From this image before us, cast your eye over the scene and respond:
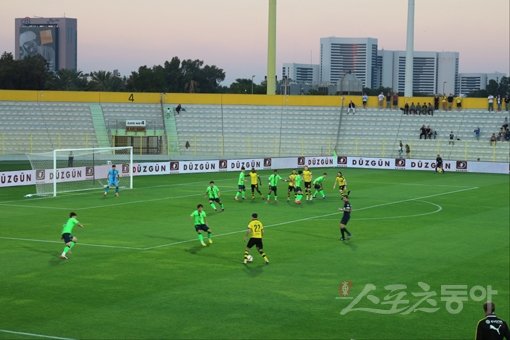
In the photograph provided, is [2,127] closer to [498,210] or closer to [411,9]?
[411,9]

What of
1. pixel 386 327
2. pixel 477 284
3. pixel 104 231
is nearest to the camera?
pixel 386 327

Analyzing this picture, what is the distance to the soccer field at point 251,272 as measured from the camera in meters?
19.8

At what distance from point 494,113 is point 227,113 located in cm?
2619

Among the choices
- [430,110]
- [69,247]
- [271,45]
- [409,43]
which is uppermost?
[409,43]

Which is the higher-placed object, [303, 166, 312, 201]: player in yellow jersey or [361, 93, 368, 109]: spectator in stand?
[361, 93, 368, 109]: spectator in stand

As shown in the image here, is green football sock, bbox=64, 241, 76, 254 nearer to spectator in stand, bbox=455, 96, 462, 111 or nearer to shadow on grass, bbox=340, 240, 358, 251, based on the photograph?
shadow on grass, bbox=340, 240, 358, 251

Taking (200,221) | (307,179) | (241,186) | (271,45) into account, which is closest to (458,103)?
(271,45)

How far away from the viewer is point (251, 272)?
84.7 feet

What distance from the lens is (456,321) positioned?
66.6 feet

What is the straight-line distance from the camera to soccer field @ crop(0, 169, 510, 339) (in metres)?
19.8

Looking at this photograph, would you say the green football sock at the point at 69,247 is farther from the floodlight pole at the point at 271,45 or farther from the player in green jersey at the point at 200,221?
the floodlight pole at the point at 271,45

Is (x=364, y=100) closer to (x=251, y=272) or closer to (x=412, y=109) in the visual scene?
(x=412, y=109)

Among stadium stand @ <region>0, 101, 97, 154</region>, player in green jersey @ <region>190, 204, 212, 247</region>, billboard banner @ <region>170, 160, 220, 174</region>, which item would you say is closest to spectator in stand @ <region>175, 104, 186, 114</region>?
stadium stand @ <region>0, 101, 97, 154</region>

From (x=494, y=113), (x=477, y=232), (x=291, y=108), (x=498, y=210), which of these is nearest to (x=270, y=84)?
(x=291, y=108)
